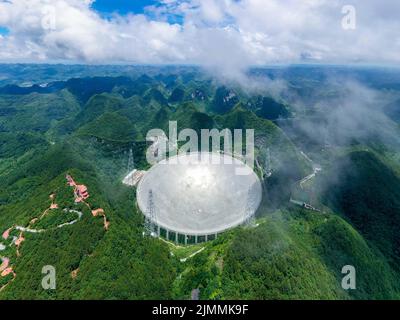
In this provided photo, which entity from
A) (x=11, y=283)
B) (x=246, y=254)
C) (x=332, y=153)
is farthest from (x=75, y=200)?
(x=332, y=153)

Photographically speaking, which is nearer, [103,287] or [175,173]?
[103,287]

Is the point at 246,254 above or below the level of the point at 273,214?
above

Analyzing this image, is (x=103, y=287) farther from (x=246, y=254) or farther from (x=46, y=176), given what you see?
(x=46, y=176)

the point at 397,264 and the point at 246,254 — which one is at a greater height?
the point at 246,254

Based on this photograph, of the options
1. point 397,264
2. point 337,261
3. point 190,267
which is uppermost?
point 190,267

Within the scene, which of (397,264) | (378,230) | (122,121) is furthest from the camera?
(122,121)

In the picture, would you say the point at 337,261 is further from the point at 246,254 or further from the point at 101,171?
the point at 101,171

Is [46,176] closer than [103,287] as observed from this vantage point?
No

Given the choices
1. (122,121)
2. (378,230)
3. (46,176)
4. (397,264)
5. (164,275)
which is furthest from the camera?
(122,121)

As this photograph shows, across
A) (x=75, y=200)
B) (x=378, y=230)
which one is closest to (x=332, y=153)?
(x=378, y=230)

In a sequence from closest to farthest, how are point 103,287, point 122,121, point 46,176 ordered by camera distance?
1. point 103,287
2. point 46,176
3. point 122,121
